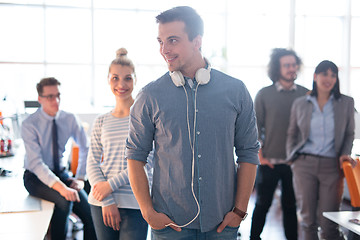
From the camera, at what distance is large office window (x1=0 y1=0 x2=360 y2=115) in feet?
25.8

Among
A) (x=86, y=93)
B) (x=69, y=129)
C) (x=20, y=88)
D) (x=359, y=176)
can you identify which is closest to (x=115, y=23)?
(x=86, y=93)

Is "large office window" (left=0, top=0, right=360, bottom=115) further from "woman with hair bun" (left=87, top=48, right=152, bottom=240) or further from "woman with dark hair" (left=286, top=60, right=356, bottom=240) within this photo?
"woman with hair bun" (left=87, top=48, right=152, bottom=240)

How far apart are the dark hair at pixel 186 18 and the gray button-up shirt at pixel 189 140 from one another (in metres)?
0.19

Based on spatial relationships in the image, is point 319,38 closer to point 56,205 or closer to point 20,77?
point 20,77

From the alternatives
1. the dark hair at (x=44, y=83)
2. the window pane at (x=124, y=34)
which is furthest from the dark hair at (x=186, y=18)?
the window pane at (x=124, y=34)

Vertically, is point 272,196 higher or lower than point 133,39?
lower

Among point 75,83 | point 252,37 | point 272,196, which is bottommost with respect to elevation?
point 272,196

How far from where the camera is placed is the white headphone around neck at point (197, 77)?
158cm

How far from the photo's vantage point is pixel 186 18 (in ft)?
5.15

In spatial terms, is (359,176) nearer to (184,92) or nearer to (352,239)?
(352,239)

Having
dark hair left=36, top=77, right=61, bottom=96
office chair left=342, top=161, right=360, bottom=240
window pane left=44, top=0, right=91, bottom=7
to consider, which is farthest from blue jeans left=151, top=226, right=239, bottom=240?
window pane left=44, top=0, right=91, bottom=7

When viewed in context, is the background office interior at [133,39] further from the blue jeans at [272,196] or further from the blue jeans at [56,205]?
the blue jeans at [56,205]

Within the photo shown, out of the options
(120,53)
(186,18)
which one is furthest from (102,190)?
(186,18)

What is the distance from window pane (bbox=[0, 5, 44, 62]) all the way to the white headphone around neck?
6.98 meters
